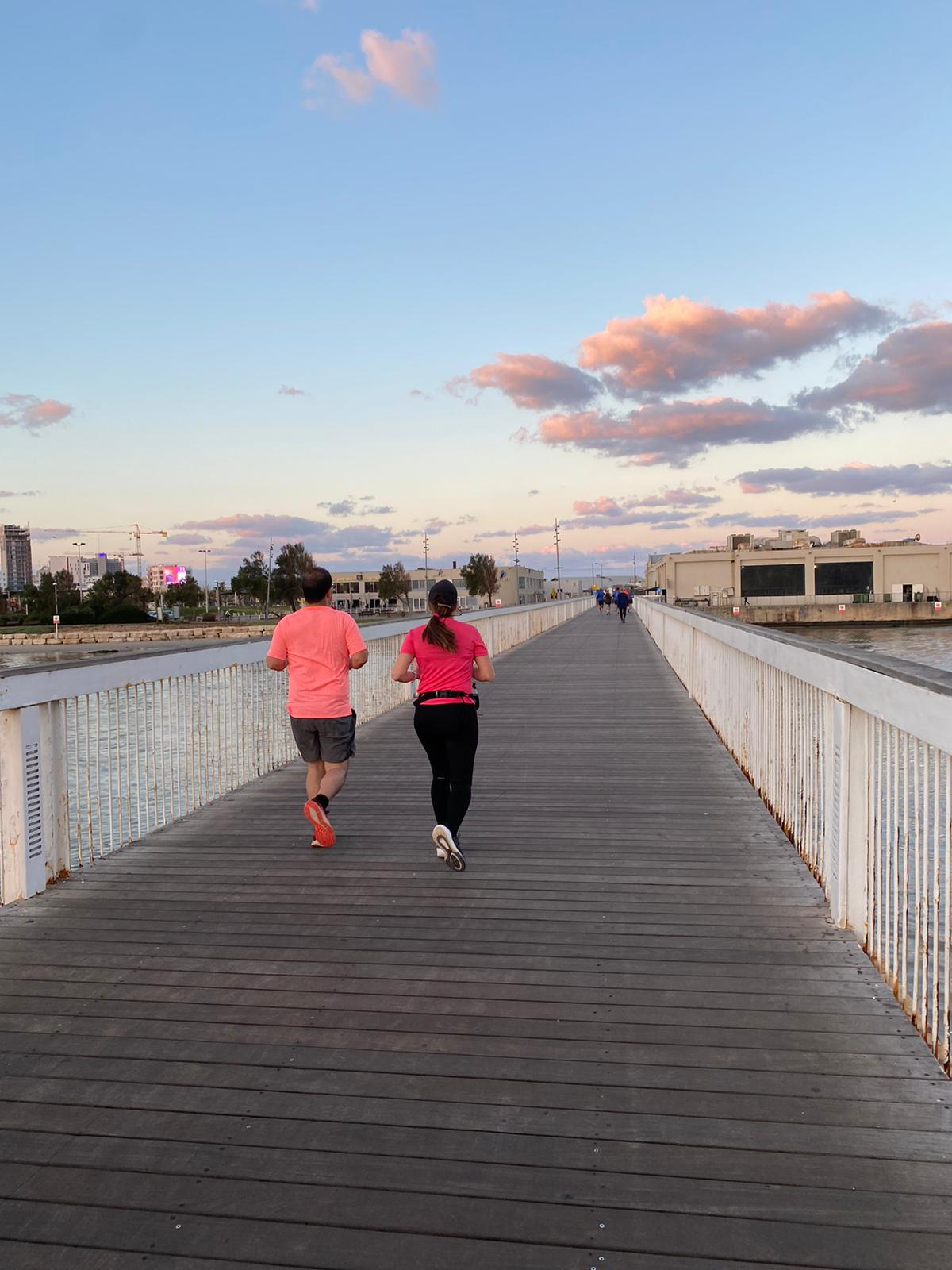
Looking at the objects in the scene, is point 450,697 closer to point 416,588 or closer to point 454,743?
point 454,743

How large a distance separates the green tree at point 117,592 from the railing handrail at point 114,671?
116836 mm

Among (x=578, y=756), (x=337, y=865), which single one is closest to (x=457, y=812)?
(x=337, y=865)

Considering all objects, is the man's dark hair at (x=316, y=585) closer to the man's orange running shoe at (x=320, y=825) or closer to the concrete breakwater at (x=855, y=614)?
the man's orange running shoe at (x=320, y=825)

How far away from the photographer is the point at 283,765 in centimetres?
788

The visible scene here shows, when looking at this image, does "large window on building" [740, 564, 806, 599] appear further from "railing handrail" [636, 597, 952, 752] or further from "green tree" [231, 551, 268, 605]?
"railing handrail" [636, 597, 952, 752]

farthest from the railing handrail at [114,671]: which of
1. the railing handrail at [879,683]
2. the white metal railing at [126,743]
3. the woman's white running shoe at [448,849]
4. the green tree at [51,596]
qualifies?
the green tree at [51,596]

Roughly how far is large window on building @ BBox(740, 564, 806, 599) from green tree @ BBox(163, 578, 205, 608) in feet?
274

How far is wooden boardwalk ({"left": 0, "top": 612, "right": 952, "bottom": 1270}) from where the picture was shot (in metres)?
2.07

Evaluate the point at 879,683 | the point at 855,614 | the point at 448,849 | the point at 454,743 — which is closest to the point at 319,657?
the point at 454,743

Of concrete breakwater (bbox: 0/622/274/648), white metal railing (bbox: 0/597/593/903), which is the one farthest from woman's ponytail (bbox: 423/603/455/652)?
concrete breakwater (bbox: 0/622/274/648)

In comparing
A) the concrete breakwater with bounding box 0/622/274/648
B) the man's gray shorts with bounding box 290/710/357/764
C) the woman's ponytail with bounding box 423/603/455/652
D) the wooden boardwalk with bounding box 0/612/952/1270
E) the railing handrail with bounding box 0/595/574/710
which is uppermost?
the woman's ponytail with bounding box 423/603/455/652

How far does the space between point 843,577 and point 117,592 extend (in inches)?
3580

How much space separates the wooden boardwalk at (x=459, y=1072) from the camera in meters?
2.07

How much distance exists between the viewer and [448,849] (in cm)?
475
